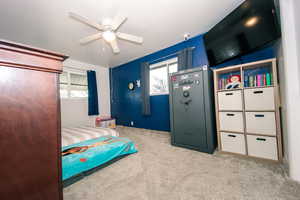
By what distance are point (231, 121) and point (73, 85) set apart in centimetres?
432

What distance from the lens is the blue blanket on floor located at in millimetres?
1325

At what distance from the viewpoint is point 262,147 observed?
1572mm

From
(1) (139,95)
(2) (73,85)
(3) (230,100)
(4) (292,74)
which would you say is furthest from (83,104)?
(4) (292,74)

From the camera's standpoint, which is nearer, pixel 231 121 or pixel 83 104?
pixel 231 121

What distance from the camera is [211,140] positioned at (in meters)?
1.84

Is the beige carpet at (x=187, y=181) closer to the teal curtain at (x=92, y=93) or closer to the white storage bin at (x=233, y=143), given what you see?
the white storage bin at (x=233, y=143)

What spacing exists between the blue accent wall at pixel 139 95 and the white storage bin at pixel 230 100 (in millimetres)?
712

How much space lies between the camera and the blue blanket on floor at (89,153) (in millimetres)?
1325

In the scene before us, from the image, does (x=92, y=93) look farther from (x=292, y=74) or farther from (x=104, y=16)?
(x=292, y=74)

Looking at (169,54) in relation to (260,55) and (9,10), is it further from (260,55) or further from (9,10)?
Answer: (9,10)

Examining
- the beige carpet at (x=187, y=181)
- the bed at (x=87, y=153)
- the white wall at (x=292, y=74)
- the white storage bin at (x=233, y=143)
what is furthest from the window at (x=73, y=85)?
the white wall at (x=292, y=74)

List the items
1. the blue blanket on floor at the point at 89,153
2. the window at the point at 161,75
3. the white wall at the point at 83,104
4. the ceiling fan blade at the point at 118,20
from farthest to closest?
the white wall at the point at 83,104 → the window at the point at 161,75 → the ceiling fan blade at the point at 118,20 → the blue blanket on floor at the point at 89,153

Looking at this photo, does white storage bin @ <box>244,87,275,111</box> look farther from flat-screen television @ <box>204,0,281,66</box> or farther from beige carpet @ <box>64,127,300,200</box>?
beige carpet @ <box>64,127,300,200</box>

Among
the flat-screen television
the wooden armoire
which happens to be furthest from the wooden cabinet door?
the flat-screen television
